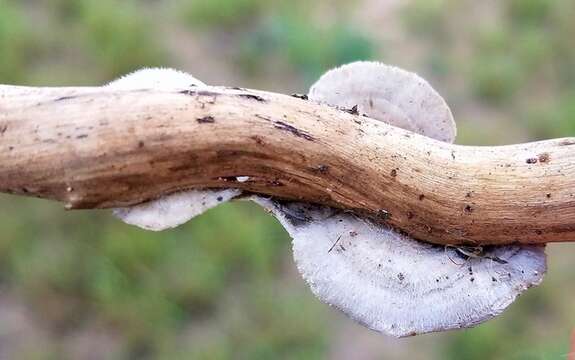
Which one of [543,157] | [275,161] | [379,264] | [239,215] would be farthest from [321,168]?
[239,215]

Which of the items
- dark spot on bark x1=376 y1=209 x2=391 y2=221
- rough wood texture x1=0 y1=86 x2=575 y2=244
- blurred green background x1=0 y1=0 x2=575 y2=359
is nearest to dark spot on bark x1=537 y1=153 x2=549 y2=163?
rough wood texture x1=0 y1=86 x2=575 y2=244

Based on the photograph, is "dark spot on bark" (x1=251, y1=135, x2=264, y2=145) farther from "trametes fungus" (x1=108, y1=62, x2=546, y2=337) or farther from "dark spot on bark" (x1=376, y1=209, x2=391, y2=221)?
"dark spot on bark" (x1=376, y1=209, x2=391, y2=221)

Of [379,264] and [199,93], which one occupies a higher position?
[199,93]

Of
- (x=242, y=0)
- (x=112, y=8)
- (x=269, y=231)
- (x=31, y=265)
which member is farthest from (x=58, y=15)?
(x=269, y=231)

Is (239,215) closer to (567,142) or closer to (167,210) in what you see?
(167,210)

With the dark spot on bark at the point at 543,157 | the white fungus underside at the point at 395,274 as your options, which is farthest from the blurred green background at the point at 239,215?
the dark spot on bark at the point at 543,157

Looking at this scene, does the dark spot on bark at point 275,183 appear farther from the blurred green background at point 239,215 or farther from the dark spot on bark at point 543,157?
the blurred green background at point 239,215
